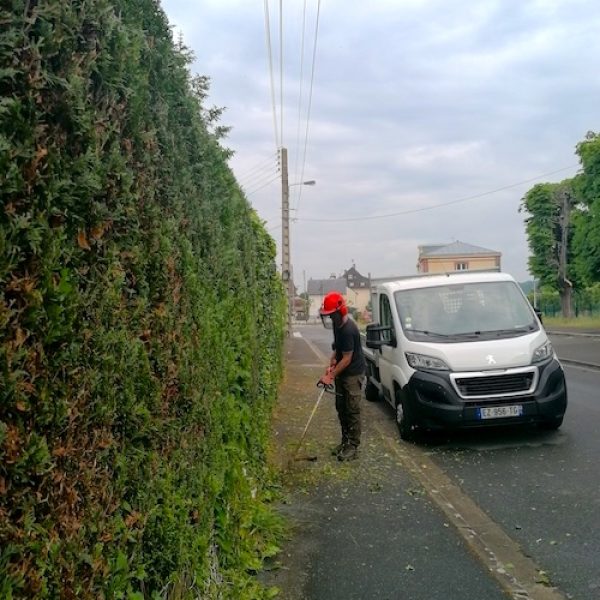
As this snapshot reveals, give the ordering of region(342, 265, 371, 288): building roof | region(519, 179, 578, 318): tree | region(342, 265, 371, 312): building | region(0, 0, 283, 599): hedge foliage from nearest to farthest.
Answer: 1. region(0, 0, 283, 599): hedge foliage
2. region(519, 179, 578, 318): tree
3. region(342, 265, 371, 312): building
4. region(342, 265, 371, 288): building roof

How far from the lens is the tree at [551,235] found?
4394 cm

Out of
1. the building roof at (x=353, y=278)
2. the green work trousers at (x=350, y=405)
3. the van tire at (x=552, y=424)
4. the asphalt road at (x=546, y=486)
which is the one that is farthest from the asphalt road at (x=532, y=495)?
the building roof at (x=353, y=278)

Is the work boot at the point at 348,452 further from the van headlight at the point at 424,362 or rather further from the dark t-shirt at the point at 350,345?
the van headlight at the point at 424,362

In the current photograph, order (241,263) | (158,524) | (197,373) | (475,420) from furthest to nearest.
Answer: (475,420) < (241,263) < (197,373) < (158,524)

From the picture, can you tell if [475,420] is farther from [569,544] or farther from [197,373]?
[197,373]

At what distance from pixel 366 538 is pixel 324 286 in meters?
127

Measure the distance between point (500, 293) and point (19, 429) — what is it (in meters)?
8.27

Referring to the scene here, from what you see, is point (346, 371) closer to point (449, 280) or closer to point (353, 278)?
point (449, 280)

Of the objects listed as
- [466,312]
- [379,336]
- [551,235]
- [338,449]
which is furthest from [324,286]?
[338,449]

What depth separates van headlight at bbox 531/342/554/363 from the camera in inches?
316

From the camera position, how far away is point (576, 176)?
33594 millimetres

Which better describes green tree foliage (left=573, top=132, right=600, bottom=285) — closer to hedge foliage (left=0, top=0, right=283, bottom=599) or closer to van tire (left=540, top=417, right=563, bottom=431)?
van tire (left=540, top=417, right=563, bottom=431)

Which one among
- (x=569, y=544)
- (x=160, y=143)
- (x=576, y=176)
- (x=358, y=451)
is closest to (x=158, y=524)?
(x=160, y=143)

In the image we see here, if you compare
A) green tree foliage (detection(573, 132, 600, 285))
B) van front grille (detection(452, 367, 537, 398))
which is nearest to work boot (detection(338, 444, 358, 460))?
van front grille (detection(452, 367, 537, 398))
